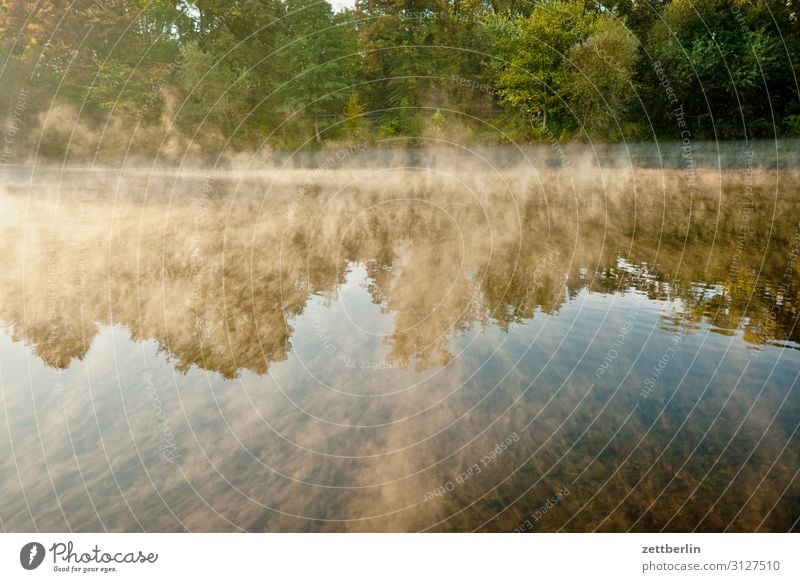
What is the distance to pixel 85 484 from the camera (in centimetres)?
Result: 693

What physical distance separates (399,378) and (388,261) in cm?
686

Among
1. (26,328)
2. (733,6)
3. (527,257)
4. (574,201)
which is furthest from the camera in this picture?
(733,6)

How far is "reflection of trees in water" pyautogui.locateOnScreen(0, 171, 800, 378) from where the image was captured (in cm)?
1133

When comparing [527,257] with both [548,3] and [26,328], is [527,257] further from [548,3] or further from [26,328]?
[548,3]

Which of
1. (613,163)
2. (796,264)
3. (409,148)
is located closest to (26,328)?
(796,264)

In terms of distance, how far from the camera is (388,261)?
15.8 m

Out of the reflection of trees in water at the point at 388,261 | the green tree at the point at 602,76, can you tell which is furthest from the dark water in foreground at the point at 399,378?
the green tree at the point at 602,76

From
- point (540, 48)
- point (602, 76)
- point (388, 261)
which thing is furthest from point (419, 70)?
point (388, 261)

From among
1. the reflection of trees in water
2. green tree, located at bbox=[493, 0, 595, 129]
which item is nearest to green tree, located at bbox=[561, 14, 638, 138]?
green tree, located at bbox=[493, 0, 595, 129]

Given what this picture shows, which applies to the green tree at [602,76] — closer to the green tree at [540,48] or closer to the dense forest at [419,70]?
the dense forest at [419,70]

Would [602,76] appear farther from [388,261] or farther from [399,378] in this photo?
[399,378]

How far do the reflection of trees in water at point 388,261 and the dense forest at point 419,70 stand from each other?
1098cm

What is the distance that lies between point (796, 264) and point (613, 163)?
63.2ft

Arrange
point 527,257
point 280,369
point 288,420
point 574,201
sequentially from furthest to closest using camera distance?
point 574,201 → point 527,257 → point 280,369 → point 288,420
